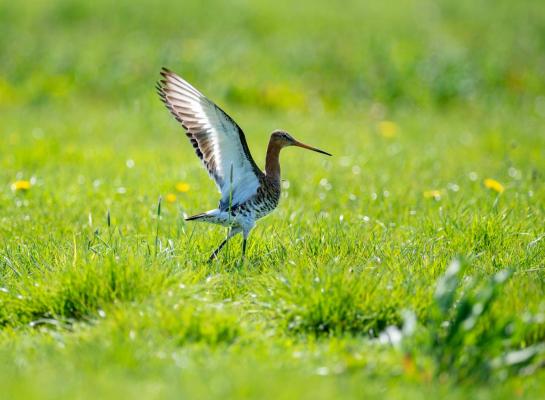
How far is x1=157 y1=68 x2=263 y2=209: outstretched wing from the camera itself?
17.7ft

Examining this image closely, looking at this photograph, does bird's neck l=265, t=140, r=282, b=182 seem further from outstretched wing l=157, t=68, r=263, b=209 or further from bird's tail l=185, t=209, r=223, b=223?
bird's tail l=185, t=209, r=223, b=223

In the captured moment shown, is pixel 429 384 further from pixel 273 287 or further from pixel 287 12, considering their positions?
pixel 287 12

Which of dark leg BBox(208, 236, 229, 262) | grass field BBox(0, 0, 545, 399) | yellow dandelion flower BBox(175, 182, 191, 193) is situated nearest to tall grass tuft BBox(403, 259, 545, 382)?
grass field BBox(0, 0, 545, 399)

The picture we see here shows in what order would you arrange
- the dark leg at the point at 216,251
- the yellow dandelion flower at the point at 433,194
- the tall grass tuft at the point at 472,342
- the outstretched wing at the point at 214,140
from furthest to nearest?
the yellow dandelion flower at the point at 433,194
the outstretched wing at the point at 214,140
the dark leg at the point at 216,251
the tall grass tuft at the point at 472,342

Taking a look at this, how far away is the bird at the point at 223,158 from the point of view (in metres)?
5.38

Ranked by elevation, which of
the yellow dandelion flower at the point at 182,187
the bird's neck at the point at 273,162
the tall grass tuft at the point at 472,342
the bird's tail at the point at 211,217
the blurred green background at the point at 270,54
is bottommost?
the tall grass tuft at the point at 472,342

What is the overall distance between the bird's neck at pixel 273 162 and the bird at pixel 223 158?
0.46 ft

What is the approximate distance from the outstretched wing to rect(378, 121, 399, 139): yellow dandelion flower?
17.2ft

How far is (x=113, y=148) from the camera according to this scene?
9398mm

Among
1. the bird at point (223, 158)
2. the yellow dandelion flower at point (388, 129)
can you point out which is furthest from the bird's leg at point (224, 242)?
the yellow dandelion flower at point (388, 129)

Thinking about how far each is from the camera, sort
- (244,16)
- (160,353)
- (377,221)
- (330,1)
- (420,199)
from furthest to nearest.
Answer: (330,1)
(244,16)
(420,199)
(377,221)
(160,353)

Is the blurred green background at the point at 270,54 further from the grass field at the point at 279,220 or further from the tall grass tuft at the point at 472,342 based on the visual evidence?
the tall grass tuft at the point at 472,342

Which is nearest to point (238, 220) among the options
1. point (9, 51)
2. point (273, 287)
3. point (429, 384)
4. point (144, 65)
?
point (273, 287)

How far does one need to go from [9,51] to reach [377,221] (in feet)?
30.1
